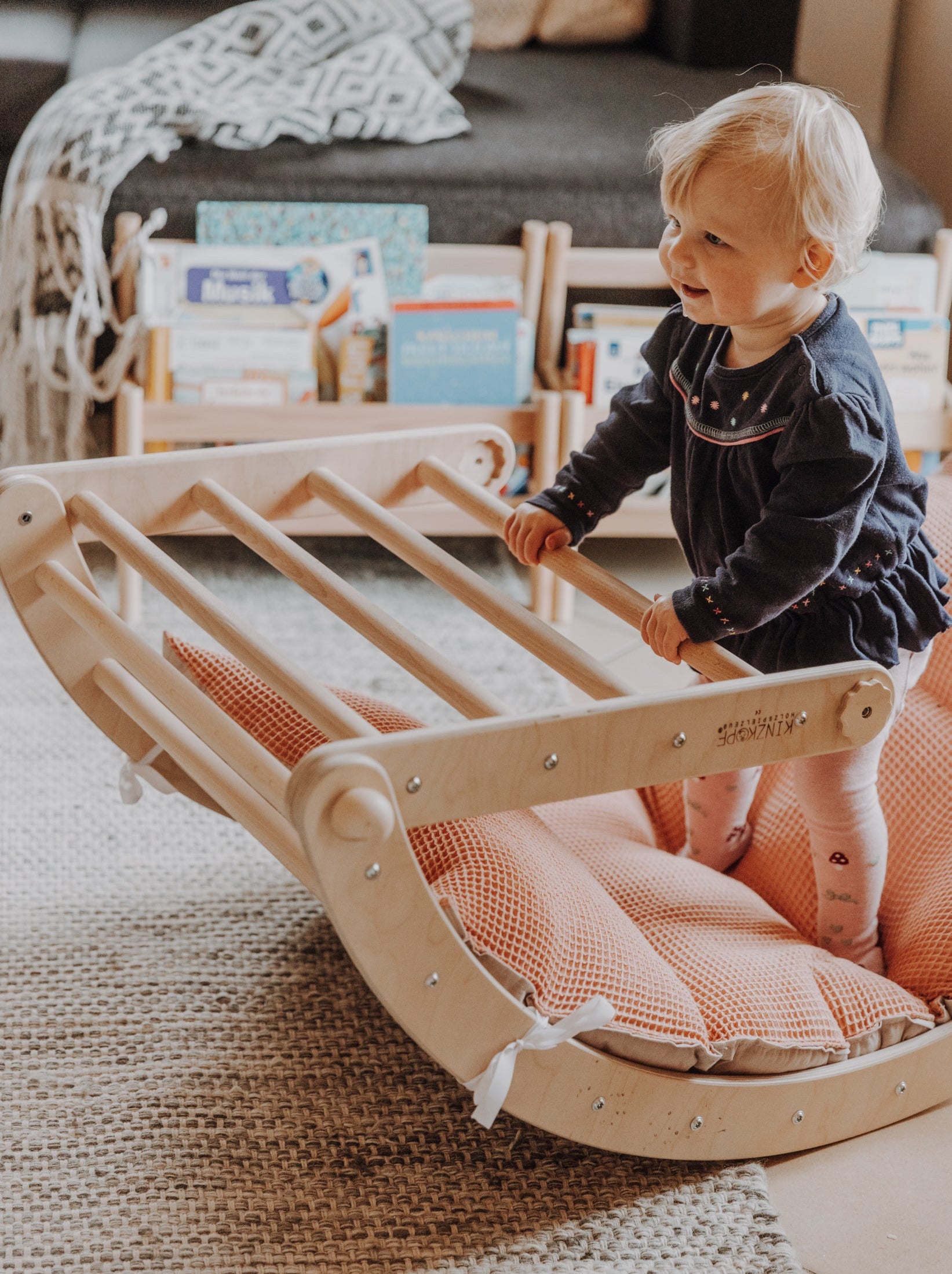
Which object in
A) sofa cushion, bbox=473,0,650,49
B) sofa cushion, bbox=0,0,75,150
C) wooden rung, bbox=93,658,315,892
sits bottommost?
wooden rung, bbox=93,658,315,892

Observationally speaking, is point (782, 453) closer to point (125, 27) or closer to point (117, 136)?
point (117, 136)

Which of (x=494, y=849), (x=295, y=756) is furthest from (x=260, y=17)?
(x=494, y=849)

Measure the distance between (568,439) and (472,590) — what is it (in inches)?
29.1

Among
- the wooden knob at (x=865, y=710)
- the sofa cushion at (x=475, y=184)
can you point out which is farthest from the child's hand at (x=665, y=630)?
the sofa cushion at (x=475, y=184)

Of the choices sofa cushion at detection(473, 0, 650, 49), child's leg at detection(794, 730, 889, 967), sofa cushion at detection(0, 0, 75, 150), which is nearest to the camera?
child's leg at detection(794, 730, 889, 967)

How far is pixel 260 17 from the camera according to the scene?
190 cm

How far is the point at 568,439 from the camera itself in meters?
1.65

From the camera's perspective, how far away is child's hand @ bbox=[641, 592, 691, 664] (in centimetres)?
87

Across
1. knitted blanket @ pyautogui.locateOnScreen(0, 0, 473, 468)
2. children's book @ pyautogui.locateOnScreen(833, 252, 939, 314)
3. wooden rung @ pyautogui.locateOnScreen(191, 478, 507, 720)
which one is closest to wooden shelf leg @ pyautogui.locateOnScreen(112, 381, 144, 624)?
knitted blanket @ pyautogui.locateOnScreen(0, 0, 473, 468)

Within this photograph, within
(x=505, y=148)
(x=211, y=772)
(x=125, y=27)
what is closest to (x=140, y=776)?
(x=211, y=772)

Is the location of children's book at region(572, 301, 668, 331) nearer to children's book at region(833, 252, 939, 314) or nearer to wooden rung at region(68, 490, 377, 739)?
children's book at region(833, 252, 939, 314)

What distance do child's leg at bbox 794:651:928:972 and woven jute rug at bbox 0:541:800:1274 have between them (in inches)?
7.8

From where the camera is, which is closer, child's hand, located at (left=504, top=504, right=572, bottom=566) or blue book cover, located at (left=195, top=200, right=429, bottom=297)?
child's hand, located at (left=504, top=504, right=572, bottom=566)

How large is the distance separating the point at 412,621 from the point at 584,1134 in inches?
34.7
